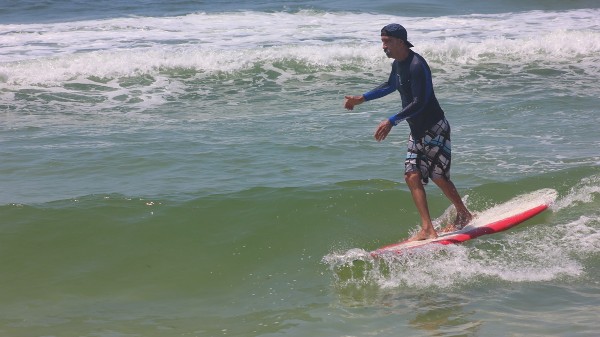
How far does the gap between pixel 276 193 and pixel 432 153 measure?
1876 millimetres

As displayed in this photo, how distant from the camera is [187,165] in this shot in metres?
8.79

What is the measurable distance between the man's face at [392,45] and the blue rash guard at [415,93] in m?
0.11

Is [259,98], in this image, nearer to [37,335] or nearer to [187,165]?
[187,165]

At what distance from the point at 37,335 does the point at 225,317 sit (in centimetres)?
118

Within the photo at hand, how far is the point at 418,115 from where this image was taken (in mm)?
6289

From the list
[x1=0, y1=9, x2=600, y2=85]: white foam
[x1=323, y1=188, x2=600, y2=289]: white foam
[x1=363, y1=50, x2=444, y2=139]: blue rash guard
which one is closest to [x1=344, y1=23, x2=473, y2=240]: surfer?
[x1=363, y1=50, x2=444, y2=139]: blue rash guard

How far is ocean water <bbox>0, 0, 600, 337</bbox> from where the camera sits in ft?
18.1


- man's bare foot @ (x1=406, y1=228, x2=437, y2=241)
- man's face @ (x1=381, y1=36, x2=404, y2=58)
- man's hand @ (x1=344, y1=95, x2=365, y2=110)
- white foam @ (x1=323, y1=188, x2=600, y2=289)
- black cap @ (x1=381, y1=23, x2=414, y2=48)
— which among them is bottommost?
white foam @ (x1=323, y1=188, x2=600, y2=289)

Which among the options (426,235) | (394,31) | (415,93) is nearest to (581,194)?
(426,235)

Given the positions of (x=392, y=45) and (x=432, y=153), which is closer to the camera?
(x=392, y=45)

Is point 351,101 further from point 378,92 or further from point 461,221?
point 461,221

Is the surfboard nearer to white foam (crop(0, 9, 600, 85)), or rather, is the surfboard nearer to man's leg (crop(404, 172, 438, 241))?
man's leg (crop(404, 172, 438, 241))

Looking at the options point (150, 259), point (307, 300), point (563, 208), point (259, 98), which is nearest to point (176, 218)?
point (150, 259)

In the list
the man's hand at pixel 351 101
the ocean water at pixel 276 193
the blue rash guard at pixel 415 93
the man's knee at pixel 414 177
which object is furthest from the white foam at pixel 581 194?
the man's hand at pixel 351 101
